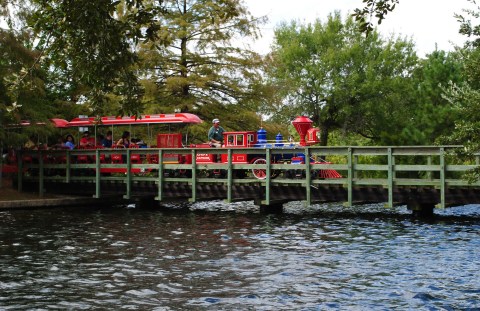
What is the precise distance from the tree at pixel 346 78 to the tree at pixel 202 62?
729 inches

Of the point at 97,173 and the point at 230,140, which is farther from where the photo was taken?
the point at 97,173

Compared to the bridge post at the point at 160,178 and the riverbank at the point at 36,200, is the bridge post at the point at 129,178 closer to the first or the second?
the bridge post at the point at 160,178

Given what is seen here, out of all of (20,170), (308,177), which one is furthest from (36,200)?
(308,177)

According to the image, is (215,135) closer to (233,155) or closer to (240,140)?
(240,140)

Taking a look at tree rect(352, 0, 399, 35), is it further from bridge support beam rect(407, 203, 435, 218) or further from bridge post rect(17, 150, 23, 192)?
bridge post rect(17, 150, 23, 192)

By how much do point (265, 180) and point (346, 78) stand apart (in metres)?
36.3

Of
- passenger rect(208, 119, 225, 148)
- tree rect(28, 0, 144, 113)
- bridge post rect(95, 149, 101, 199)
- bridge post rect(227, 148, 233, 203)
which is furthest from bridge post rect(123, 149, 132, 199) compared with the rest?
tree rect(28, 0, 144, 113)

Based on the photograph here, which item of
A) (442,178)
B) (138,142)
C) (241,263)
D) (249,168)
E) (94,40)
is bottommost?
(241,263)

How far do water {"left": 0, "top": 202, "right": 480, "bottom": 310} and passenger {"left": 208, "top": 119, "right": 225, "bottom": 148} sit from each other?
3.79m

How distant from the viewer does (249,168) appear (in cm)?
2303

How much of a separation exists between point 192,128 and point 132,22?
73.4ft

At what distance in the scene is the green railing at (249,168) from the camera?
20.2 m

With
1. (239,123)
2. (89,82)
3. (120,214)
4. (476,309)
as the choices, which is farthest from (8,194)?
(476,309)

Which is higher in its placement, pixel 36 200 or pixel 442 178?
pixel 442 178
